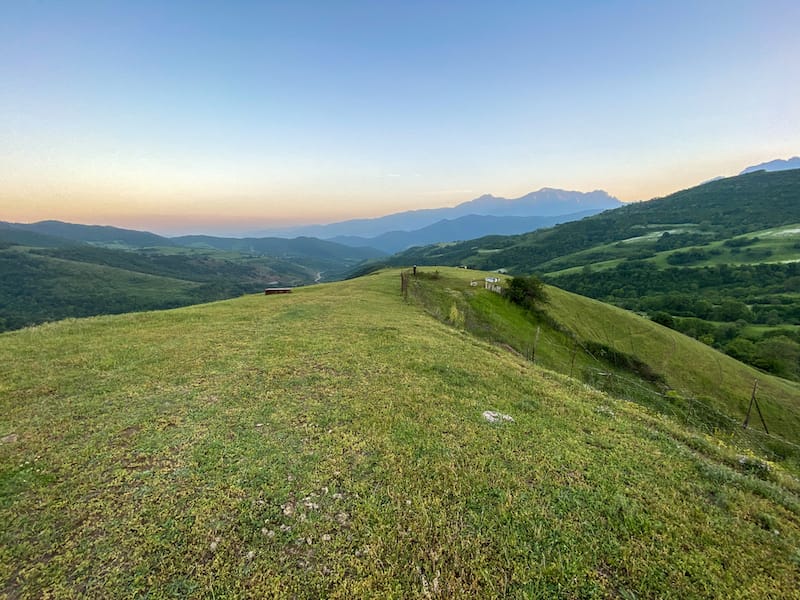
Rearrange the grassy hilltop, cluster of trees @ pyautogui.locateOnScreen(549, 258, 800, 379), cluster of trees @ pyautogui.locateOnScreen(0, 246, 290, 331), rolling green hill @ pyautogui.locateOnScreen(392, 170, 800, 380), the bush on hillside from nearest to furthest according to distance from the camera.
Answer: the grassy hilltop
the bush on hillside
cluster of trees @ pyautogui.locateOnScreen(549, 258, 800, 379)
rolling green hill @ pyautogui.locateOnScreen(392, 170, 800, 380)
cluster of trees @ pyautogui.locateOnScreen(0, 246, 290, 331)

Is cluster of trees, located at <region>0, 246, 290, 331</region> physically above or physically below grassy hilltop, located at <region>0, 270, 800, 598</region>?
below

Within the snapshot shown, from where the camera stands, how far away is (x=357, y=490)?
246 inches

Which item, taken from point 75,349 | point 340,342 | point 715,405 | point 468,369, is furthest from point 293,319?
point 715,405

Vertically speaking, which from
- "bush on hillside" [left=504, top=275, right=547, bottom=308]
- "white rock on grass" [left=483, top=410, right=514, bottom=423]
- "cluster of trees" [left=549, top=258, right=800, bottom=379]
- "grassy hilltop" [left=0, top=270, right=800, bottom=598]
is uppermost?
"grassy hilltop" [left=0, top=270, right=800, bottom=598]


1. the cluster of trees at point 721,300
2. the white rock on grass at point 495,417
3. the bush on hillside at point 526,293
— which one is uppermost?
the white rock on grass at point 495,417

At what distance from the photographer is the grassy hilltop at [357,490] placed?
4598mm

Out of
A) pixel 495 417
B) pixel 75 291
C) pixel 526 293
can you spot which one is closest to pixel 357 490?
pixel 495 417

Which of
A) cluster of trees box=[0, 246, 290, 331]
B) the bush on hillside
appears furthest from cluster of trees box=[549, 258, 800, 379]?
cluster of trees box=[0, 246, 290, 331]

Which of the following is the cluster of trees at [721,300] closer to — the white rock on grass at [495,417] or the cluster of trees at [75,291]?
the white rock on grass at [495,417]

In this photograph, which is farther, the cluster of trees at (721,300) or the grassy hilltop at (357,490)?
the cluster of trees at (721,300)

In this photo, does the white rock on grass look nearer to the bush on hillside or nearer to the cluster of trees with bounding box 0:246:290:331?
the bush on hillside

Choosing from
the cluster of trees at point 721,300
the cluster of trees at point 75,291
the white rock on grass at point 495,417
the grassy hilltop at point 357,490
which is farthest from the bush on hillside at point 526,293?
the cluster of trees at point 75,291

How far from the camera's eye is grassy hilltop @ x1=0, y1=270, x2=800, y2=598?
4.60 m

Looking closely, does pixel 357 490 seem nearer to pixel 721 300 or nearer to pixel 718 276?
pixel 721 300
